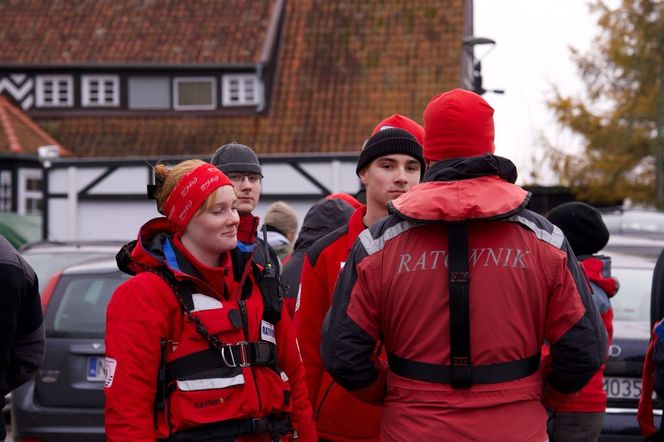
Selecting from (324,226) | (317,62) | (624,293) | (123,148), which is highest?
(317,62)

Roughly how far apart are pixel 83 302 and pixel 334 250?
4.06 meters

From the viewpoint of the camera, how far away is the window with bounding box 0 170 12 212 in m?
28.3

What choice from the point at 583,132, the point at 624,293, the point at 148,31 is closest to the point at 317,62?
the point at 148,31

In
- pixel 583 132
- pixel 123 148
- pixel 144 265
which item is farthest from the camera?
pixel 583 132

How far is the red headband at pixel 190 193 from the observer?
3.90m

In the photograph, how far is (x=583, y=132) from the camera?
3716 centimetres

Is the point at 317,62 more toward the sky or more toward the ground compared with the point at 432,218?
more toward the sky

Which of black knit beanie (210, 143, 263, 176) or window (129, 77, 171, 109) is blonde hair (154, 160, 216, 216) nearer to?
black knit beanie (210, 143, 263, 176)

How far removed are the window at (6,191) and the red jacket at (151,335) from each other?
2547 cm

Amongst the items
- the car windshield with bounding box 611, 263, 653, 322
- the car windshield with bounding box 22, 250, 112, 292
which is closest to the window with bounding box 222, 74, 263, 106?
the car windshield with bounding box 22, 250, 112, 292

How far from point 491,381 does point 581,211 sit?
213cm

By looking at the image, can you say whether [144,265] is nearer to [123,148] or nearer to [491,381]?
[491,381]

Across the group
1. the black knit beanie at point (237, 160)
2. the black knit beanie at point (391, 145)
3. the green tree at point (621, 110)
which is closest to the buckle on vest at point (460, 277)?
the black knit beanie at point (391, 145)

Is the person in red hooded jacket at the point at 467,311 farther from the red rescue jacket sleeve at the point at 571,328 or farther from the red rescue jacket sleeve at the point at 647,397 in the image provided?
the red rescue jacket sleeve at the point at 647,397
